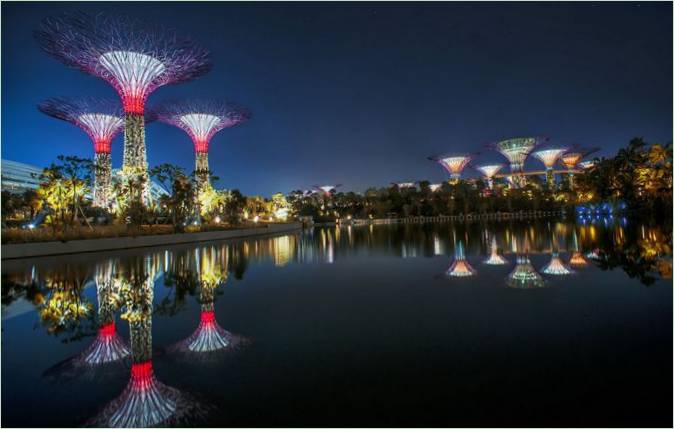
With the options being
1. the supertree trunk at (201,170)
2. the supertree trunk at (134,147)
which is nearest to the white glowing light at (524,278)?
the supertree trunk at (134,147)

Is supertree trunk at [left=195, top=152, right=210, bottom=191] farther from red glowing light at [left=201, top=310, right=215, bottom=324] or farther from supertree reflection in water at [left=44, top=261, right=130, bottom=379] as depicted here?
red glowing light at [left=201, top=310, right=215, bottom=324]

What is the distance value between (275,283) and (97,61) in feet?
75.3

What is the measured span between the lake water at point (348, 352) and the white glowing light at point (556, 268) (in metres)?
0.47

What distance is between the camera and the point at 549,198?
264 ft

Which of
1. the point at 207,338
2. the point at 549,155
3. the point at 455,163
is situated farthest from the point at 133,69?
the point at 549,155

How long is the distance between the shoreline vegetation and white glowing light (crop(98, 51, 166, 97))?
564 cm

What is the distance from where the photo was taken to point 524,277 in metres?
9.64

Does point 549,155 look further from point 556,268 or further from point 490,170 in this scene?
point 556,268

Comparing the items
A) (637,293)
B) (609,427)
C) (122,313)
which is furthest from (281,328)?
(637,293)

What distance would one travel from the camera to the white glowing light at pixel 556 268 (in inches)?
394

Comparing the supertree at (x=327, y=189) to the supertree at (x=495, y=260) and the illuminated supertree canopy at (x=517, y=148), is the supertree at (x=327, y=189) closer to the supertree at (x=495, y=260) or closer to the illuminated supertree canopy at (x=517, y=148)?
the illuminated supertree canopy at (x=517, y=148)

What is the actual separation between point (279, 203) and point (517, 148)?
131 ft

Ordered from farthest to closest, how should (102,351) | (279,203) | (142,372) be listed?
1. (279,203)
2. (102,351)
3. (142,372)

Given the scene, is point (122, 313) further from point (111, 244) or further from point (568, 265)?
point (111, 244)
